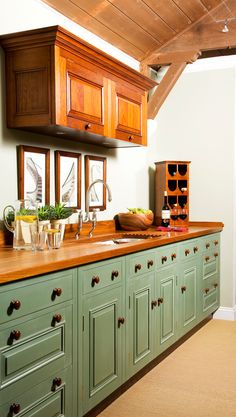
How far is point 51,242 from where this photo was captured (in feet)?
9.73

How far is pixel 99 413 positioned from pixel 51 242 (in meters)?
0.96

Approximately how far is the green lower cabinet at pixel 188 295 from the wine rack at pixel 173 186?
29.9 inches

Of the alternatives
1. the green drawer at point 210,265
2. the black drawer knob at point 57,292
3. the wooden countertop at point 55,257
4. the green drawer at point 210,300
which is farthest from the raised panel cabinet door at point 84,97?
the green drawer at point 210,300

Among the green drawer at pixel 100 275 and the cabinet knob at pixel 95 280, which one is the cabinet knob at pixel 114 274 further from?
the cabinet knob at pixel 95 280

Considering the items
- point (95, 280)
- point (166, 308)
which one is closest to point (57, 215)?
point (95, 280)

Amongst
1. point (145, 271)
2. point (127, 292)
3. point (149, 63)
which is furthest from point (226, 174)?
point (127, 292)

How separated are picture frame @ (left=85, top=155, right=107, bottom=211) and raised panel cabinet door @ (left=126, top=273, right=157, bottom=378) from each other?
909mm

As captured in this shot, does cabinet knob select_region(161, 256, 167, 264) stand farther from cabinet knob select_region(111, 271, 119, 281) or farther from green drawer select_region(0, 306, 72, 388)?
green drawer select_region(0, 306, 72, 388)

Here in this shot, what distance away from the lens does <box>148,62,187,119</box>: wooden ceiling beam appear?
16.2 ft

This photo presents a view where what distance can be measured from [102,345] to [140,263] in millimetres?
677

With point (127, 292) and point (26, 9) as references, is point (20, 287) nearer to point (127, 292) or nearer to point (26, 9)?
point (127, 292)

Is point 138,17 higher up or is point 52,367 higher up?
point 138,17

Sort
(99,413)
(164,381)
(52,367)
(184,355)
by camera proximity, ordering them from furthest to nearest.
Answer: (184,355), (164,381), (99,413), (52,367)

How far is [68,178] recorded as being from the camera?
3.78m
